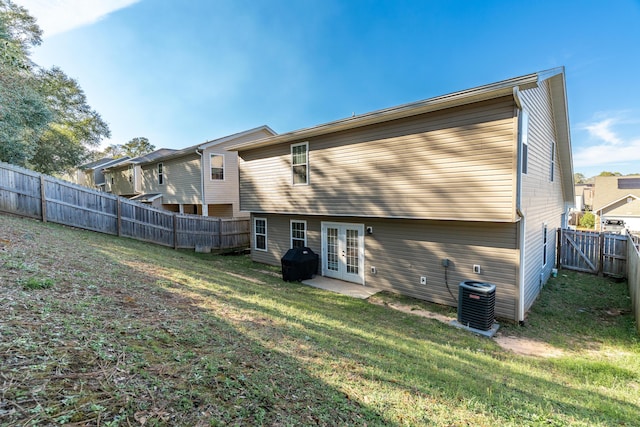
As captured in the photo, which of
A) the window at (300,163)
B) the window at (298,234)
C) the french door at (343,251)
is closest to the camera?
the french door at (343,251)

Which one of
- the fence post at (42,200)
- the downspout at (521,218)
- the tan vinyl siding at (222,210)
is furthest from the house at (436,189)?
the fence post at (42,200)

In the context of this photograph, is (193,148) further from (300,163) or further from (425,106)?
(425,106)

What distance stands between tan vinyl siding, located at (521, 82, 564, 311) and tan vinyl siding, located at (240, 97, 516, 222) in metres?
0.86

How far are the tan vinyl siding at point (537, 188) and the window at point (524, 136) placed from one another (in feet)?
0.69

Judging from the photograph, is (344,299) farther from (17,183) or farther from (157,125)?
(157,125)

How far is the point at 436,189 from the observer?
7.06 m

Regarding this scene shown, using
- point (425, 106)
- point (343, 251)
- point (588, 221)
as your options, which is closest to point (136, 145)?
point (343, 251)

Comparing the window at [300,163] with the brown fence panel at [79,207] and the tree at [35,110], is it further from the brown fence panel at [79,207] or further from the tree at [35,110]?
the tree at [35,110]

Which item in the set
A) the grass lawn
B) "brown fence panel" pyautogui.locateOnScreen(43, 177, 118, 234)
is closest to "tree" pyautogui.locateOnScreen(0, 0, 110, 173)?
"brown fence panel" pyautogui.locateOnScreen(43, 177, 118, 234)

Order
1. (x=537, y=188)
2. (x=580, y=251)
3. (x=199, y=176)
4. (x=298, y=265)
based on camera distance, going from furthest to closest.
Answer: (x=199, y=176) < (x=580, y=251) < (x=298, y=265) < (x=537, y=188)

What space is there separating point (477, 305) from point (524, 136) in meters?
3.98

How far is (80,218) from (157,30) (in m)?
8.33

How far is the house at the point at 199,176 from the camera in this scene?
51.6 ft

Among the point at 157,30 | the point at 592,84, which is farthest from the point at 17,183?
the point at 592,84
